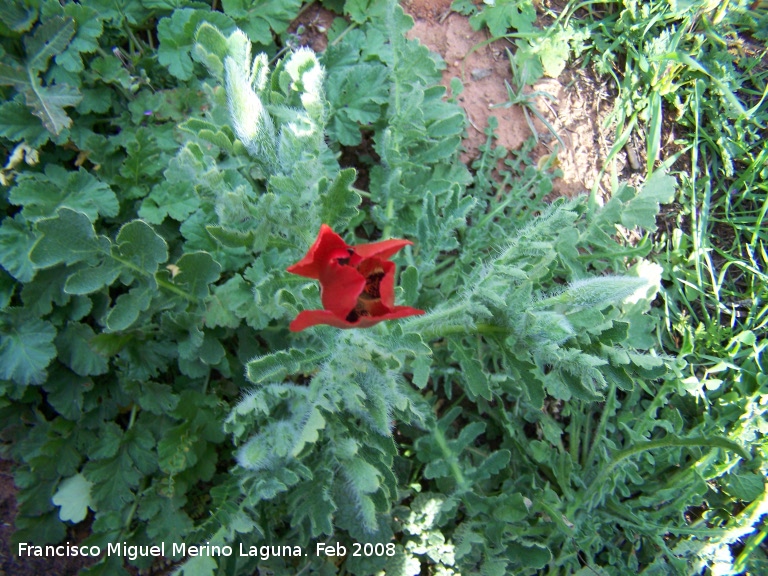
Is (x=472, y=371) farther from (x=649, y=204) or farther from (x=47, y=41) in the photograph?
(x=47, y=41)

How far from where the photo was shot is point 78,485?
2.69 m

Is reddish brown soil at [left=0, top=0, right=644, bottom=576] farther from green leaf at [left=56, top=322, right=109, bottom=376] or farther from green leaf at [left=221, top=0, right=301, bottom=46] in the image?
green leaf at [left=56, top=322, right=109, bottom=376]

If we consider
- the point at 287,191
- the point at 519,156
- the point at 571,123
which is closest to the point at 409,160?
the point at 519,156

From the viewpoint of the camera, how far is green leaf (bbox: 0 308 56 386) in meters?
2.49

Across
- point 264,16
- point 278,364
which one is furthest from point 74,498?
point 264,16

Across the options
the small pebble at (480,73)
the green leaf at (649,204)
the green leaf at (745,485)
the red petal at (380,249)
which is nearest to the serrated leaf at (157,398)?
the red petal at (380,249)

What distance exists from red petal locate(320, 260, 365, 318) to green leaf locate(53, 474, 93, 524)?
5.61 ft

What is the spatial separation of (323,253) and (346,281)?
Result: 122 millimetres

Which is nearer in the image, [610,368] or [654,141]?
[610,368]

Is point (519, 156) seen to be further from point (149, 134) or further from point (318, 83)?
point (149, 134)

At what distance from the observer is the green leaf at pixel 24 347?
2494mm

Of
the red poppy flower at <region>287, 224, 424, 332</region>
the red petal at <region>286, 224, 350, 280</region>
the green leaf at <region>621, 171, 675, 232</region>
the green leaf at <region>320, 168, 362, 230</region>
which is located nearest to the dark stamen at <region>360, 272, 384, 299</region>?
the red poppy flower at <region>287, 224, 424, 332</region>

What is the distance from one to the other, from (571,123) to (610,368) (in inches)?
73.3

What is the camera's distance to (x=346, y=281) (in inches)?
68.4
